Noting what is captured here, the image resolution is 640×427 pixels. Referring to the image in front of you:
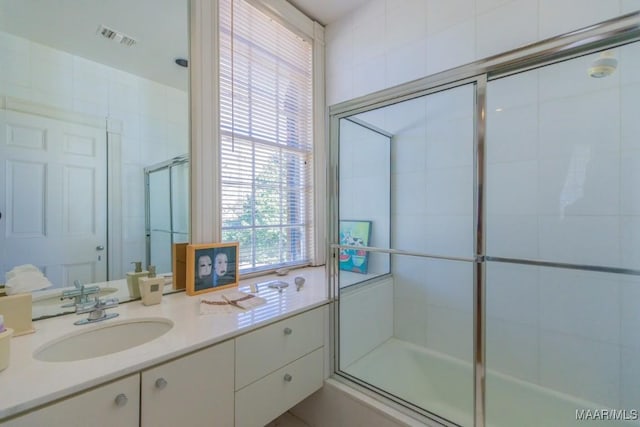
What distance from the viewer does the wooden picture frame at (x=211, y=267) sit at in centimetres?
153

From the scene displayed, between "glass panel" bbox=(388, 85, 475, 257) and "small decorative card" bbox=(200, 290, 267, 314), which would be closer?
"small decorative card" bbox=(200, 290, 267, 314)

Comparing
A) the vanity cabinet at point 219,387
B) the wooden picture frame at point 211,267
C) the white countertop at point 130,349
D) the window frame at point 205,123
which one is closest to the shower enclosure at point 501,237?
the vanity cabinet at point 219,387

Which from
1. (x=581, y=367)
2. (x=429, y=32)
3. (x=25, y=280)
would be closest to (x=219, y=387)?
(x=25, y=280)

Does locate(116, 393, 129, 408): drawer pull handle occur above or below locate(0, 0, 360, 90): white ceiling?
below

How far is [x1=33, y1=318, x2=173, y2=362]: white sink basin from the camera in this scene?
3.18 feet

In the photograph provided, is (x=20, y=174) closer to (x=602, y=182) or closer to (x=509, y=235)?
(x=509, y=235)

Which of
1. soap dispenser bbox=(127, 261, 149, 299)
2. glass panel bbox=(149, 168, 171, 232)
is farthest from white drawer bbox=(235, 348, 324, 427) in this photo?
glass panel bbox=(149, 168, 171, 232)

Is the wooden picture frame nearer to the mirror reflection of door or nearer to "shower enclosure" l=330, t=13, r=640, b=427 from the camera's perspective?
the mirror reflection of door

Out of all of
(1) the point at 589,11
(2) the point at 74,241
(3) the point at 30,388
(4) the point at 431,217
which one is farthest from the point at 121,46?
Result: (1) the point at 589,11

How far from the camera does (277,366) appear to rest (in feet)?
4.09

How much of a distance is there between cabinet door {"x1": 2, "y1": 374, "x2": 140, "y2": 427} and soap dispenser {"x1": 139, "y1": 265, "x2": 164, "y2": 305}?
0.55 meters

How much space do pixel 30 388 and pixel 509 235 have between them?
209cm

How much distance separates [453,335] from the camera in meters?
1.88

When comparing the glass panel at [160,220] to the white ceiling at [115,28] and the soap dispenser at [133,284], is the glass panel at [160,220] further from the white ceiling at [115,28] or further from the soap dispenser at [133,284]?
the white ceiling at [115,28]
